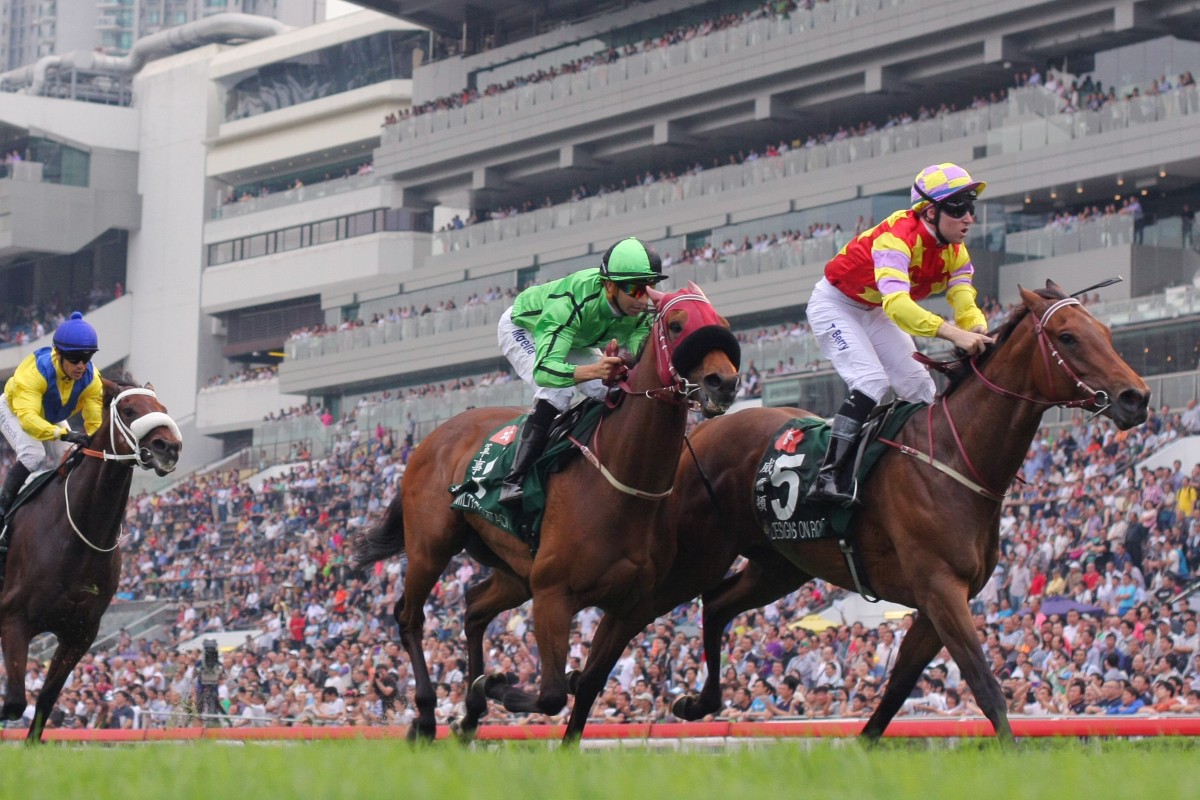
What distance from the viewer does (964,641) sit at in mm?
6531

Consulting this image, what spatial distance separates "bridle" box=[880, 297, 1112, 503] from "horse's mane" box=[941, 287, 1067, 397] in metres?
0.03

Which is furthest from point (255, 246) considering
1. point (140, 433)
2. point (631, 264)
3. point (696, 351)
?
point (696, 351)

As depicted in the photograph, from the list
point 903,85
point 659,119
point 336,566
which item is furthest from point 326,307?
point 336,566

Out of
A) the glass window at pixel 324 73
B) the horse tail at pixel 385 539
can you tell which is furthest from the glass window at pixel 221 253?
the horse tail at pixel 385 539

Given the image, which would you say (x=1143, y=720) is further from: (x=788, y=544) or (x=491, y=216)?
(x=491, y=216)

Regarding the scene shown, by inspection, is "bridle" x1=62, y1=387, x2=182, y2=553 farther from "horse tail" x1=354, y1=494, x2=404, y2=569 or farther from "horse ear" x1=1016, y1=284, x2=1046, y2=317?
"horse ear" x1=1016, y1=284, x2=1046, y2=317

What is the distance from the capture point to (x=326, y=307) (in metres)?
42.3

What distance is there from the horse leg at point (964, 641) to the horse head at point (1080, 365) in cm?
85

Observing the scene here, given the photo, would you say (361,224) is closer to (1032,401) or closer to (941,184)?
(941,184)

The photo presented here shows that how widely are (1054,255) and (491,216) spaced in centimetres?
1854

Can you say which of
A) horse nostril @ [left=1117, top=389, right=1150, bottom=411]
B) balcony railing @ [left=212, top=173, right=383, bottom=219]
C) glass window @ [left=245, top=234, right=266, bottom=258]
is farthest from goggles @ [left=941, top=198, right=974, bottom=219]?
glass window @ [left=245, top=234, right=266, bottom=258]

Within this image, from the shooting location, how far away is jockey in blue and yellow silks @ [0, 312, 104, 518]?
9039 millimetres

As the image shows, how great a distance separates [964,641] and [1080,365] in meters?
1.14

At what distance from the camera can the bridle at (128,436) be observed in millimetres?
8547
